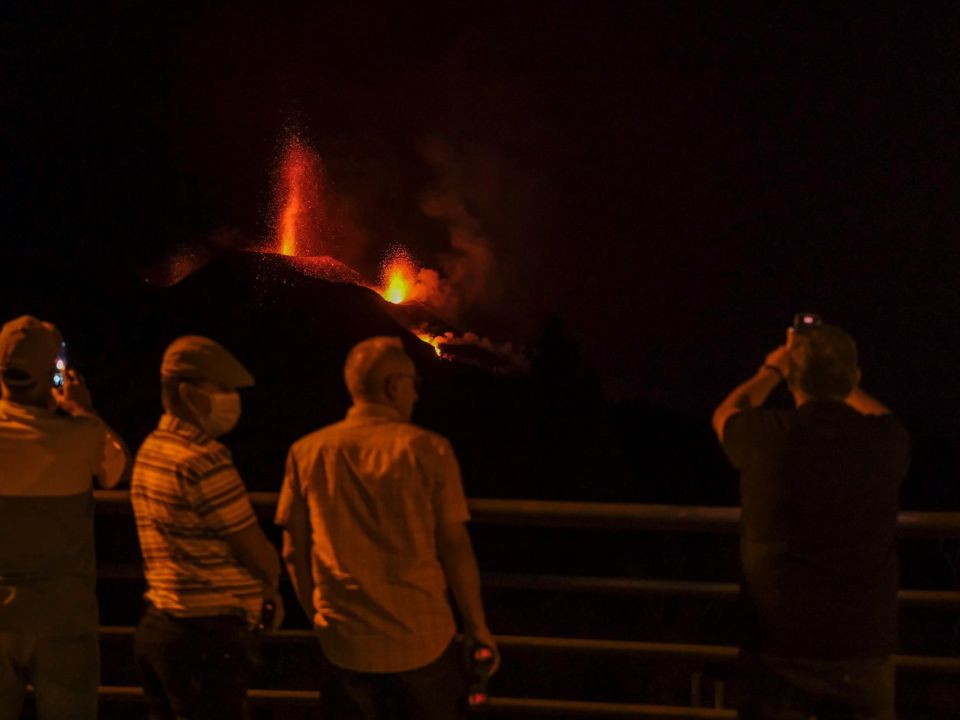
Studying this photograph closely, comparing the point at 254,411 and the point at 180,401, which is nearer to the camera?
the point at 180,401

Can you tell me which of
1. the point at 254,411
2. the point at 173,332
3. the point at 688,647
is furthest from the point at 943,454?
the point at 688,647

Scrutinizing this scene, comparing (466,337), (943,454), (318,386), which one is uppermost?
(466,337)

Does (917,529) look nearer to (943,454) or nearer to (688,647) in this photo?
(688,647)

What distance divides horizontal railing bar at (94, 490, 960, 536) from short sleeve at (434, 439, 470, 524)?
61 centimetres

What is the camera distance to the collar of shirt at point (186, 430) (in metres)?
3.41

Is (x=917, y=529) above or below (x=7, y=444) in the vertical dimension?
below

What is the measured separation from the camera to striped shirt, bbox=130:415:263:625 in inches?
133

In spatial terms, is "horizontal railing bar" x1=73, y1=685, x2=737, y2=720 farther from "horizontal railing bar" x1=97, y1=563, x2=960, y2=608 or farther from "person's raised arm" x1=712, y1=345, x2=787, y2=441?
"person's raised arm" x1=712, y1=345, x2=787, y2=441

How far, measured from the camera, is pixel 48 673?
145 inches

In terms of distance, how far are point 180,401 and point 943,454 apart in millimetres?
99503

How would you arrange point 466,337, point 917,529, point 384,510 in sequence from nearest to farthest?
point 384,510 < point 917,529 < point 466,337

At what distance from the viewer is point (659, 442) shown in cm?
10550

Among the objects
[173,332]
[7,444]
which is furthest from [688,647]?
[173,332]

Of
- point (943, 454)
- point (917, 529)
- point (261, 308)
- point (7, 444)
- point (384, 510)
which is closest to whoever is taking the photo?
point (384, 510)
